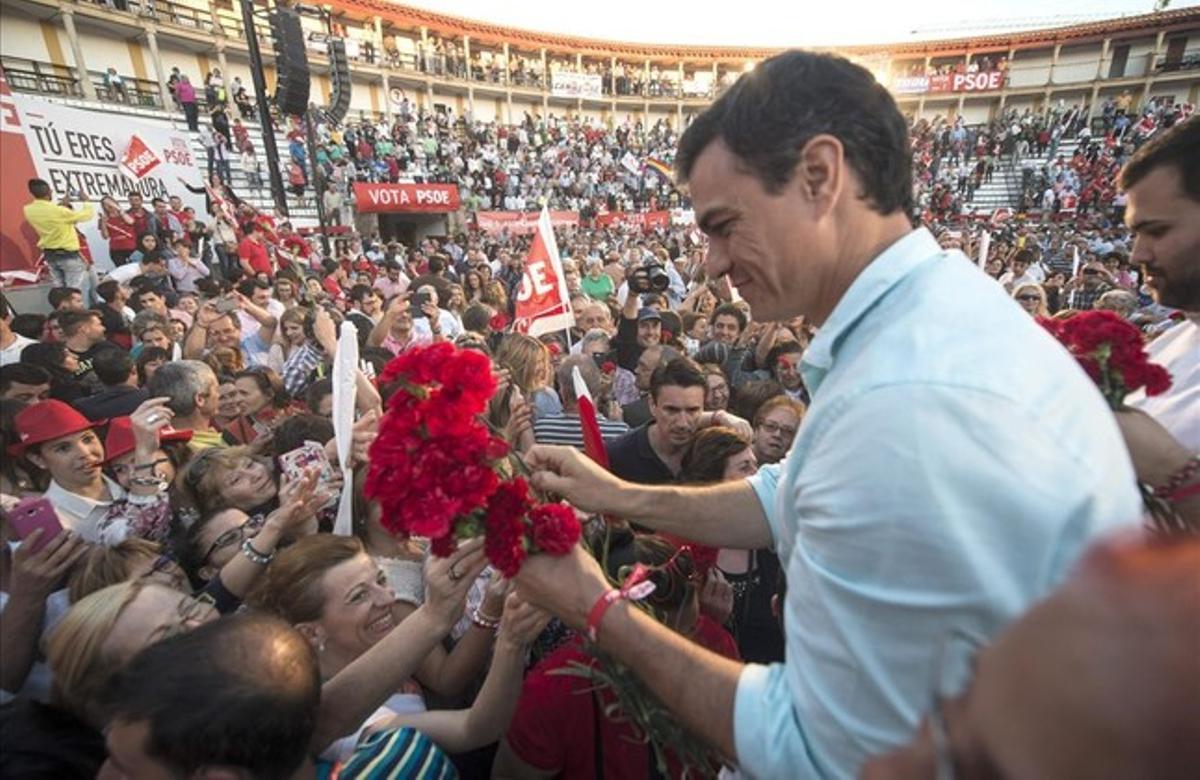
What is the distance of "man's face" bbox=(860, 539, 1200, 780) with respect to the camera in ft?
1.46

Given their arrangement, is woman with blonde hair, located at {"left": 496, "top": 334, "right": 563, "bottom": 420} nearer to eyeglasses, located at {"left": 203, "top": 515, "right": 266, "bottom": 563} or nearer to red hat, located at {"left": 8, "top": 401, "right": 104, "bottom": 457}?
eyeglasses, located at {"left": 203, "top": 515, "right": 266, "bottom": 563}

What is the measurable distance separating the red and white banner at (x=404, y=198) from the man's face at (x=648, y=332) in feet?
66.2

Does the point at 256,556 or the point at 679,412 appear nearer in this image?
the point at 256,556

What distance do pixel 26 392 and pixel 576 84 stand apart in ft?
158

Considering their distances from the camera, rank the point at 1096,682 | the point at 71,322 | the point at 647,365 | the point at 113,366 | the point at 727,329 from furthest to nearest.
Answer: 1. the point at 727,329
2. the point at 71,322
3. the point at 647,365
4. the point at 113,366
5. the point at 1096,682

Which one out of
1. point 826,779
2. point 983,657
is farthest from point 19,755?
point 983,657

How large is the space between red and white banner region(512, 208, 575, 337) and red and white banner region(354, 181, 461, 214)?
64.6ft

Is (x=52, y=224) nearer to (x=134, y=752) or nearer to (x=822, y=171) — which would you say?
(x=134, y=752)

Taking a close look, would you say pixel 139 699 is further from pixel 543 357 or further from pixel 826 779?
pixel 543 357

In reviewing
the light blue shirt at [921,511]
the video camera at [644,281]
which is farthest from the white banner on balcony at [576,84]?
the light blue shirt at [921,511]

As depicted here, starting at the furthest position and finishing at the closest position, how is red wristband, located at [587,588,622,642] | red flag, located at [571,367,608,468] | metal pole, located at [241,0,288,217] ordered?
metal pole, located at [241,0,288,217] → red flag, located at [571,367,608,468] → red wristband, located at [587,588,622,642]

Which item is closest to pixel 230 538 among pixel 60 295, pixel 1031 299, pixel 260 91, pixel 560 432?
pixel 560 432

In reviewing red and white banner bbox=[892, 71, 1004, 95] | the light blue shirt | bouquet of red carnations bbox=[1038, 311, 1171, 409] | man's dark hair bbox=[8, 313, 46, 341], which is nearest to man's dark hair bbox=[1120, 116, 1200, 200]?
bouquet of red carnations bbox=[1038, 311, 1171, 409]

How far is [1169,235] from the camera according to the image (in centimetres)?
208
